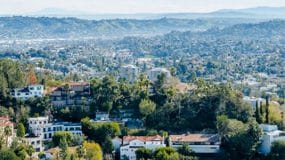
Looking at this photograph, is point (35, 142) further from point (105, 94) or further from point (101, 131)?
point (105, 94)

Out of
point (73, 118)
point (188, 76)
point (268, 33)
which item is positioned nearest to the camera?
point (73, 118)

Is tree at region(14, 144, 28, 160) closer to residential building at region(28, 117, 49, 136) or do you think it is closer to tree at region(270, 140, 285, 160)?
residential building at region(28, 117, 49, 136)

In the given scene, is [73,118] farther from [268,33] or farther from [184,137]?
[268,33]

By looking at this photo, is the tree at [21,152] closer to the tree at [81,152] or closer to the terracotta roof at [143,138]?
the tree at [81,152]

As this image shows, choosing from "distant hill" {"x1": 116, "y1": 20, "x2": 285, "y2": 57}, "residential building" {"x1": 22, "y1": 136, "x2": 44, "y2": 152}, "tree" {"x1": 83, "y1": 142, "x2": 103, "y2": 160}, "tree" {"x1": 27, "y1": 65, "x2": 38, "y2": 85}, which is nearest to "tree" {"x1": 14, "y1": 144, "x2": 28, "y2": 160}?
"residential building" {"x1": 22, "y1": 136, "x2": 44, "y2": 152}

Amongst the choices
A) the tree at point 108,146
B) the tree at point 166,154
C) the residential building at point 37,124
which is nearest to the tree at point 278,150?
the tree at point 166,154

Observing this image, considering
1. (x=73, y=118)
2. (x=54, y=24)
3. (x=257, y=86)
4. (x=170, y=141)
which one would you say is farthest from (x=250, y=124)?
(x=54, y=24)

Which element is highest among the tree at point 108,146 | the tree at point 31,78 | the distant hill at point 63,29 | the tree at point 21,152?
the tree at point 31,78
